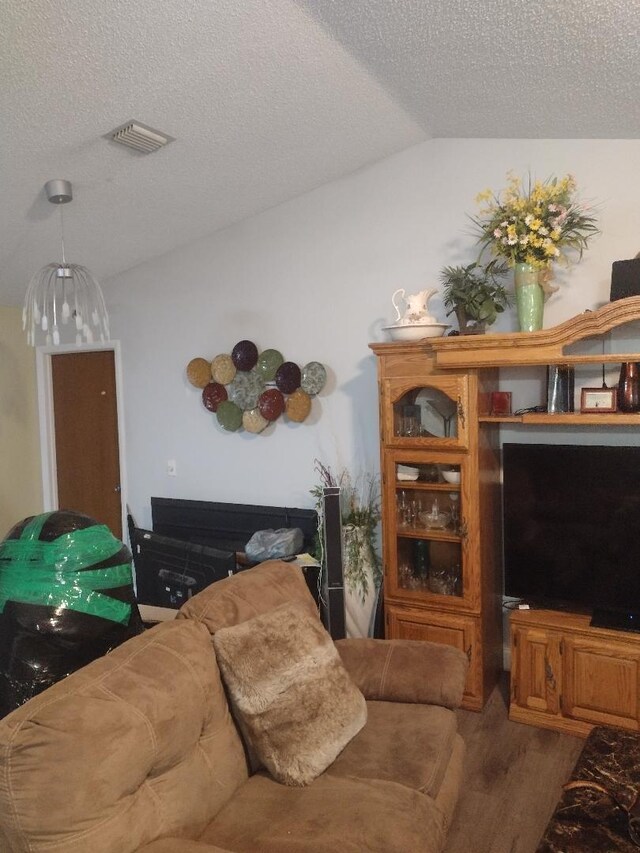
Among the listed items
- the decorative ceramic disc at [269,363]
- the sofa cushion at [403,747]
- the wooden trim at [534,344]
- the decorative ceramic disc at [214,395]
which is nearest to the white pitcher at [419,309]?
the wooden trim at [534,344]

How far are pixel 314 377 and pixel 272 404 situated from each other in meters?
0.31

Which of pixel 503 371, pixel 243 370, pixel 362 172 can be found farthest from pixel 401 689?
pixel 362 172

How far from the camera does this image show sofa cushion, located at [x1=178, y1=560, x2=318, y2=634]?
6.50ft

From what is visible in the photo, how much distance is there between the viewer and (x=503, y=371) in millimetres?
3090

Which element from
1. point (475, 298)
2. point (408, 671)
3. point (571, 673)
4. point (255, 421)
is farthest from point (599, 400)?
point (255, 421)

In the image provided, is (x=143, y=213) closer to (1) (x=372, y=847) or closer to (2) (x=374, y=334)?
(2) (x=374, y=334)

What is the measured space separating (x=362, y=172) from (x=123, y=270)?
1.82 m

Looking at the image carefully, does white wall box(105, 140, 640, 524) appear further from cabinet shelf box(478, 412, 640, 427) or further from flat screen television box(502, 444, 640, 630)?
flat screen television box(502, 444, 640, 630)

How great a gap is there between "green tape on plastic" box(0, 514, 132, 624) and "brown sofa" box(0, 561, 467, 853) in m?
0.26

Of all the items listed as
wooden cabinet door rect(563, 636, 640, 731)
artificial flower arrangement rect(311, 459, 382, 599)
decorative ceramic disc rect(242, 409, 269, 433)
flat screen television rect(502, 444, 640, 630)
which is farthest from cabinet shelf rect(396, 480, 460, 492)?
decorative ceramic disc rect(242, 409, 269, 433)

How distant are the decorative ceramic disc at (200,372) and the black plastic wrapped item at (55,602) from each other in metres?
1.99

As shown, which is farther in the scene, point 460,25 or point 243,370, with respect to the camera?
point 243,370

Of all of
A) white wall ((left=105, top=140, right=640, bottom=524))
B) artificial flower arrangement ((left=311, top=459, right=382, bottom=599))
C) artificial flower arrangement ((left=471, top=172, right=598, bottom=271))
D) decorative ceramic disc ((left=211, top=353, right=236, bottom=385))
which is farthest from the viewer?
decorative ceramic disc ((left=211, top=353, right=236, bottom=385))

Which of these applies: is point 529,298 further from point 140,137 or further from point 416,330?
point 140,137
